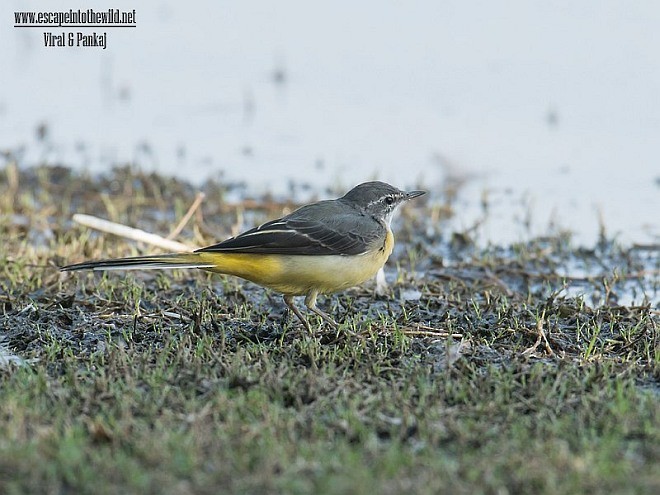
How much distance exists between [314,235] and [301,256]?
237 mm

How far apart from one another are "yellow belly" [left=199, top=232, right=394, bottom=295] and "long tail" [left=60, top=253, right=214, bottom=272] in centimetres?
8

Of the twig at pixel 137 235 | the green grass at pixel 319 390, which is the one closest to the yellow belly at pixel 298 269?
the green grass at pixel 319 390

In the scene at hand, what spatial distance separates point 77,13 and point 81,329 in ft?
29.9

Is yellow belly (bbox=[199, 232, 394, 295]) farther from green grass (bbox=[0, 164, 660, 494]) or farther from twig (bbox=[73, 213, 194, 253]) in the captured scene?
twig (bbox=[73, 213, 194, 253])

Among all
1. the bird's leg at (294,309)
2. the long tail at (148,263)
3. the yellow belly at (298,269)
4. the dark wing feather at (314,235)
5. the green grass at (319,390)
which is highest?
the dark wing feather at (314,235)

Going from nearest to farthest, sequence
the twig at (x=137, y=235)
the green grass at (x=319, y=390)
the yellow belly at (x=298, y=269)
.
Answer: the green grass at (x=319, y=390)
the yellow belly at (x=298, y=269)
the twig at (x=137, y=235)

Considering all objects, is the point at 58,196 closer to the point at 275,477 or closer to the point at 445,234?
the point at 445,234

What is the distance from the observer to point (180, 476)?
479cm

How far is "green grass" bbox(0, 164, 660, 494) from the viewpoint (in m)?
4.82

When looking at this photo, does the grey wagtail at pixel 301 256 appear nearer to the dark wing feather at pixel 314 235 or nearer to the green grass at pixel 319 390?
the dark wing feather at pixel 314 235

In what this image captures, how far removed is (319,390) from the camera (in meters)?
5.98

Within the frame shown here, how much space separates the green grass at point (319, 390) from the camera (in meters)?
4.82

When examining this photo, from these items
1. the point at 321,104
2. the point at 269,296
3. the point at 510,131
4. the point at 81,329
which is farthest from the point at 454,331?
the point at 321,104

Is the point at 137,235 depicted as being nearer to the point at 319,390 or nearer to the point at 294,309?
the point at 294,309
